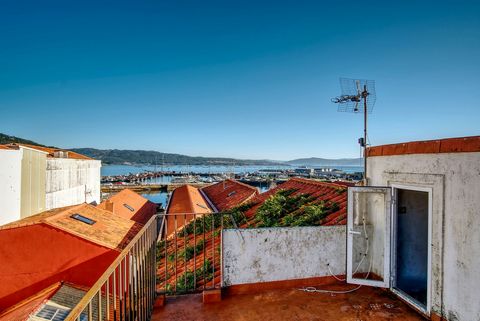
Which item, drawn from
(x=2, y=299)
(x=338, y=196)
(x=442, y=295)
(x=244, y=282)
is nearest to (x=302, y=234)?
(x=244, y=282)

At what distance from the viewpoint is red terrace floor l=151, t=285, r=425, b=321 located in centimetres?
407

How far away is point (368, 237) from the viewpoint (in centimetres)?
526

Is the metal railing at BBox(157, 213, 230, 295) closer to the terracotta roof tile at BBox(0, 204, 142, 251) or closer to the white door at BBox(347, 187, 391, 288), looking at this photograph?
the terracotta roof tile at BBox(0, 204, 142, 251)

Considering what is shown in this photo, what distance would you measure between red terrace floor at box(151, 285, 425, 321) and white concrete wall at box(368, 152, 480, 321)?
2.47 ft

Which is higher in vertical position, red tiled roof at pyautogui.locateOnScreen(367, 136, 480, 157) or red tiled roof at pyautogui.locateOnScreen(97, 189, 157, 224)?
red tiled roof at pyautogui.locateOnScreen(367, 136, 480, 157)

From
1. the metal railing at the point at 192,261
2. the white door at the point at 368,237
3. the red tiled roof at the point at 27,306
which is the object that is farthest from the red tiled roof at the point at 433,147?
the red tiled roof at the point at 27,306

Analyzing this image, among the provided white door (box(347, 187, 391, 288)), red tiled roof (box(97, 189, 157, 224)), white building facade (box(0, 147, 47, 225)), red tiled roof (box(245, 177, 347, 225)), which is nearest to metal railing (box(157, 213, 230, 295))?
red tiled roof (box(245, 177, 347, 225))

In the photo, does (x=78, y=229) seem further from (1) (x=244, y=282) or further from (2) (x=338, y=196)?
(2) (x=338, y=196)

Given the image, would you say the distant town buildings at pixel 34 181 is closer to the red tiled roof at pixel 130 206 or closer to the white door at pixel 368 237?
the red tiled roof at pixel 130 206

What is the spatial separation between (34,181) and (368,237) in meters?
17.0

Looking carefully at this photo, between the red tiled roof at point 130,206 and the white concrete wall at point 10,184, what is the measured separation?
5098 millimetres

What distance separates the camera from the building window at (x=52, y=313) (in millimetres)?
5809

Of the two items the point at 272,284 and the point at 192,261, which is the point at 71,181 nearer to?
the point at 192,261

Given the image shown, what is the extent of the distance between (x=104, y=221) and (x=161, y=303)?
25.3 feet
